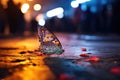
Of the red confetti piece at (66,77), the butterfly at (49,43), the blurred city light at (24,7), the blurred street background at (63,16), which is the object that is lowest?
the red confetti piece at (66,77)

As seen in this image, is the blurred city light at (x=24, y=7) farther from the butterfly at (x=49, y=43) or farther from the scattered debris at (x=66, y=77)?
the scattered debris at (x=66, y=77)

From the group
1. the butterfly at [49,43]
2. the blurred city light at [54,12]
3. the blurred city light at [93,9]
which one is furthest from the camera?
the blurred city light at [54,12]

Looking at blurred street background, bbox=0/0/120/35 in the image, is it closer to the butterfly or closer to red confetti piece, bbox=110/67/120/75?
the butterfly

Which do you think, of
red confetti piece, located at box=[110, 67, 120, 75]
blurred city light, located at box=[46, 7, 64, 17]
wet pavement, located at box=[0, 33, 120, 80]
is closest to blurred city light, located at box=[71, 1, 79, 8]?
blurred city light, located at box=[46, 7, 64, 17]

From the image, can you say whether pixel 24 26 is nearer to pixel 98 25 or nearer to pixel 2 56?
pixel 98 25

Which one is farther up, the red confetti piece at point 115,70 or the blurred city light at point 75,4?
the blurred city light at point 75,4

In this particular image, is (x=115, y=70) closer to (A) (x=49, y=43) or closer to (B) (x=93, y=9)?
(A) (x=49, y=43)

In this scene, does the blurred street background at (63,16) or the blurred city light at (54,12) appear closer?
the blurred street background at (63,16)

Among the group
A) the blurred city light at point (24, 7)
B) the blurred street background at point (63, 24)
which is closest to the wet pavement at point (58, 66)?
the blurred street background at point (63, 24)

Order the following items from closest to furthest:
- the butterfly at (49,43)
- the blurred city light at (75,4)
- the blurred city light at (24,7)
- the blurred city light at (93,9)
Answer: the butterfly at (49,43) → the blurred city light at (75,4) → the blurred city light at (24,7) → the blurred city light at (93,9)
